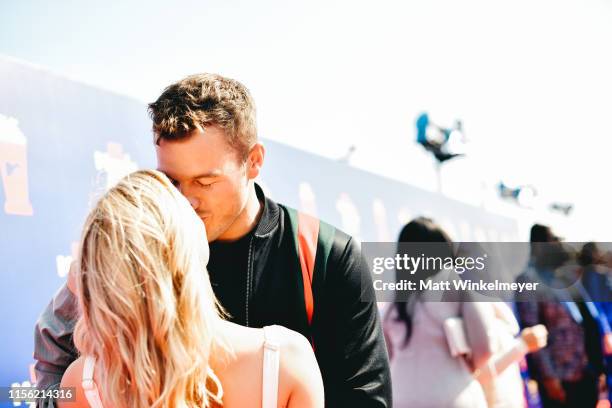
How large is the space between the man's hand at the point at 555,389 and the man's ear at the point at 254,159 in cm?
294

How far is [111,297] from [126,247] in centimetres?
10

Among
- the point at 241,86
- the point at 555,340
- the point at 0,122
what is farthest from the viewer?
the point at 555,340

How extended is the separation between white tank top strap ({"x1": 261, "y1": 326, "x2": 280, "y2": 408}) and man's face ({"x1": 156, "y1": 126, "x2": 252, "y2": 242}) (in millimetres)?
588

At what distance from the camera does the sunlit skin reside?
5.11 feet

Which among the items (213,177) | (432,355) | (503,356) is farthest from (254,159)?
(503,356)

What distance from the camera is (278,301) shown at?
62.7 inches

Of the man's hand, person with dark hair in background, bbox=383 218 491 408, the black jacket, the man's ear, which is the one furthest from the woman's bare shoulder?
the man's hand

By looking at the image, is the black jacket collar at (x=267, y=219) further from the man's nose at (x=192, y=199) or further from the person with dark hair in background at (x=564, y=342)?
the person with dark hair in background at (x=564, y=342)

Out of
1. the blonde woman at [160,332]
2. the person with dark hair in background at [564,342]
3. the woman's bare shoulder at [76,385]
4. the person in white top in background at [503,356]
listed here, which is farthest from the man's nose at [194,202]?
the person with dark hair in background at [564,342]

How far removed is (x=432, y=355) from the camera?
2.83m

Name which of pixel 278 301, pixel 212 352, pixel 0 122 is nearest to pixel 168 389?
pixel 212 352

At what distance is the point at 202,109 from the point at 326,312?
657 millimetres

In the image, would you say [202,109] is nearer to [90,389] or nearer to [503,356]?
[90,389]

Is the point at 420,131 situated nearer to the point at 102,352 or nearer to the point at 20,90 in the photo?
the point at 20,90
